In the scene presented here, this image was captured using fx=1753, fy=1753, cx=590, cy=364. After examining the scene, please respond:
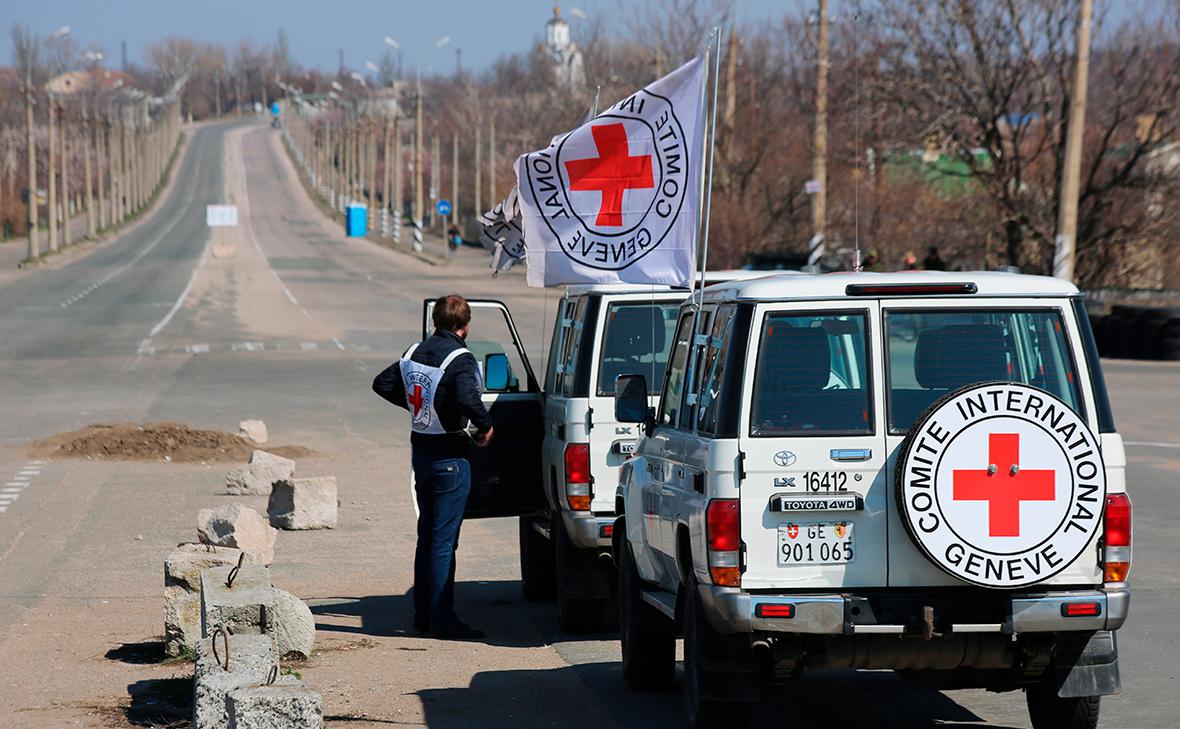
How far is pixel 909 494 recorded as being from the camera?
20.7ft

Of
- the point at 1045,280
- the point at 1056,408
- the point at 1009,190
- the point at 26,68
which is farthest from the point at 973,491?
the point at 26,68

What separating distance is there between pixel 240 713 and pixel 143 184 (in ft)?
499

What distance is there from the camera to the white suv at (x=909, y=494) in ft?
20.6

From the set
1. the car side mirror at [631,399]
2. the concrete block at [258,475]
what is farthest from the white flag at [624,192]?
the concrete block at [258,475]

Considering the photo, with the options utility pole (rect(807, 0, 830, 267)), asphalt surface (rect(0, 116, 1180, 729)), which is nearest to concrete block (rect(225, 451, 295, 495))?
asphalt surface (rect(0, 116, 1180, 729))

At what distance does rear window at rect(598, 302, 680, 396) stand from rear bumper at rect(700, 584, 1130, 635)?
10.8ft

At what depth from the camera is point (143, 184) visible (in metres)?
152

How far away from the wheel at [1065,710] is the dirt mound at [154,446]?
43.5 feet

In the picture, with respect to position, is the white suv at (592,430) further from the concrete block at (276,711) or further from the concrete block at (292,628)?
the concrete block at (276,711)

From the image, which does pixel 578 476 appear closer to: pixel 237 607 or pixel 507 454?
pixel 507 454

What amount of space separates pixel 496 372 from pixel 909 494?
4513mm

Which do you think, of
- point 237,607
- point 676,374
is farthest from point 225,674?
point 676,374

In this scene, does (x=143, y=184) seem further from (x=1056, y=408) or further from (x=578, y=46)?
(x=1056, y=408)

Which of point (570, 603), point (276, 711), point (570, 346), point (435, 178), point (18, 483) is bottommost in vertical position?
point (18, 483)
